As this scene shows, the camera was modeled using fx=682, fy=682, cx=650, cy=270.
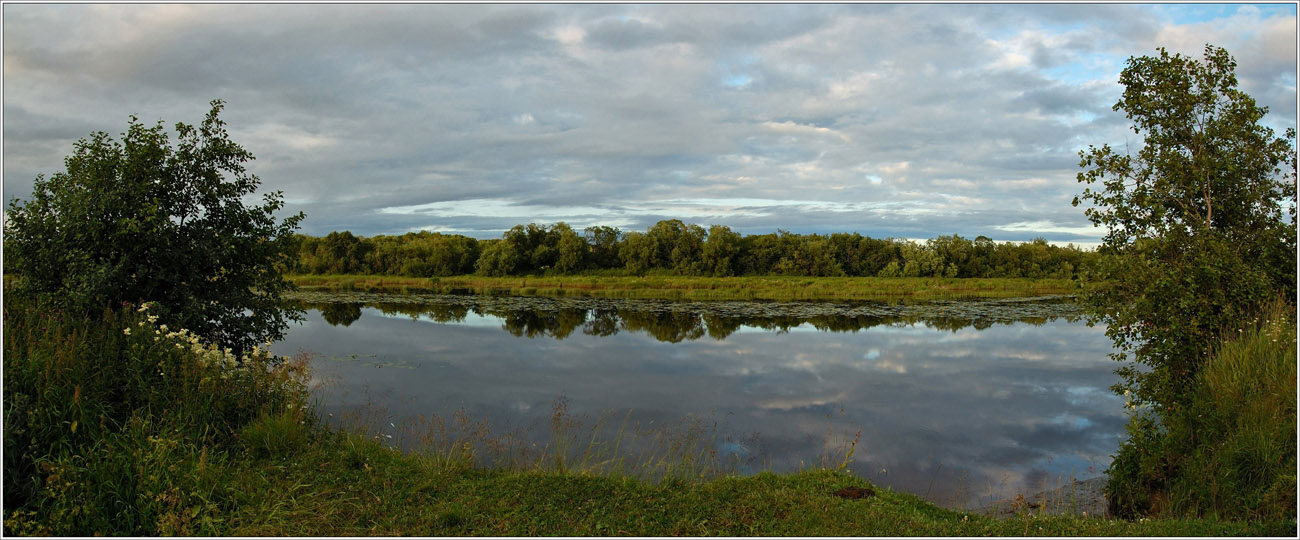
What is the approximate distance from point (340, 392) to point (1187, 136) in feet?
45.9

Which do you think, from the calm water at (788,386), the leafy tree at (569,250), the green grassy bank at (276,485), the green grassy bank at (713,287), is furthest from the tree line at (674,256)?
the green grassy bank at (276,485)

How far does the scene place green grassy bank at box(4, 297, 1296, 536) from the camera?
5.23 metres

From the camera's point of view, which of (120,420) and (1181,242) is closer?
(120,420)

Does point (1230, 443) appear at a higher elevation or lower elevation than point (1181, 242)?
lower

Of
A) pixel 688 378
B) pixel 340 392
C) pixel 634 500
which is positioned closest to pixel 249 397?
pixel 634 500

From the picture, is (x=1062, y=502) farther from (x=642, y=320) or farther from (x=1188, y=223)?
(x=642, y=320)

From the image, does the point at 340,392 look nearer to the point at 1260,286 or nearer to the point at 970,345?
the point at 1260,286

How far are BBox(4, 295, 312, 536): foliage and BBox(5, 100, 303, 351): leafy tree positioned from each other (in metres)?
0.89

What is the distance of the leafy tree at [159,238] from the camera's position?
8.98 metres

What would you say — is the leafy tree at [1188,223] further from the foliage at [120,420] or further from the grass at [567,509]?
the foliage at [120,420]

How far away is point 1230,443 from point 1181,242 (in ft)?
9.09

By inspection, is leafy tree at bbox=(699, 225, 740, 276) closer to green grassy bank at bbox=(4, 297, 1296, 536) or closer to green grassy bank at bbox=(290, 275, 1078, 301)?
green grassy bank at bbox=(290, 275, 1078, 301)

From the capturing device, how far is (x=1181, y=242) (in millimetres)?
8219

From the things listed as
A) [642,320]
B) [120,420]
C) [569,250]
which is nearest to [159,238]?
[120,420]
